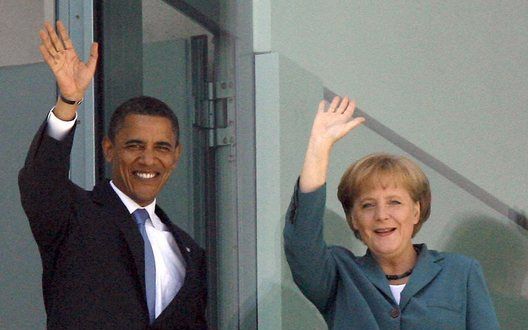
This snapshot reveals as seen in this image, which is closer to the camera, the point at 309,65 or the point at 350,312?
the point at 350,312

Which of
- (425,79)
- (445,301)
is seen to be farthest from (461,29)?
(445,301)

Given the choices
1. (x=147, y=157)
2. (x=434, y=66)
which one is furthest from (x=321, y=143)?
(x=434, y=66)

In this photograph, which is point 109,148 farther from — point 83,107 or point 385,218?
point 385,218

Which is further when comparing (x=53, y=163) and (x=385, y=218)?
(x=385, y=218)

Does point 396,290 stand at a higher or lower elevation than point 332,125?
lower

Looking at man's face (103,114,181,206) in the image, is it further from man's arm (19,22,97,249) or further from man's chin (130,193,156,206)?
man's arm (19,22,97,249)

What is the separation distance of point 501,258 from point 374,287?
1094 millimetres

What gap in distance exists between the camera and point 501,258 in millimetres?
3590

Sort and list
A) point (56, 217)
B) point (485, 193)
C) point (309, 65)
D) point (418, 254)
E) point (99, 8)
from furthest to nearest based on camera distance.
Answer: point (485, 193) → point (309, 65) → point (99, 8) → point (418, 254) → point (56, 217)

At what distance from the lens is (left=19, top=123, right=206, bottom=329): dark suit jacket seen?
94.7 inches

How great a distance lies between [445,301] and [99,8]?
1233 mm

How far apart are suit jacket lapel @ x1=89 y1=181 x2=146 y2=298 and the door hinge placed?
2.14 ft

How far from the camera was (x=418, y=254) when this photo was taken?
105 inches

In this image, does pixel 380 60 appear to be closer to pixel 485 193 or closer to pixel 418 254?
pixel 485 193
